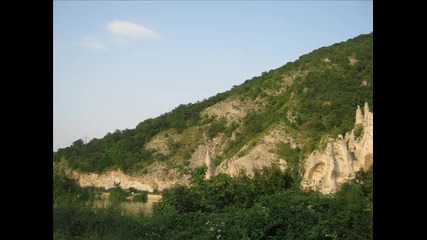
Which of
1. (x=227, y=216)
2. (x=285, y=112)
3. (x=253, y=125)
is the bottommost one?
(x=227, y=216)

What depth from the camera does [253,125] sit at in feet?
63.8

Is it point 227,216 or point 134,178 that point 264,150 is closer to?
point 134,178

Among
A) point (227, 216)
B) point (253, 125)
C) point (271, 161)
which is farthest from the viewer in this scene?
point (253, 125)

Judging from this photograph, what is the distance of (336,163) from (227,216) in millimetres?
3784

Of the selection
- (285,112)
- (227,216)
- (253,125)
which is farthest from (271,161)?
(227,216)

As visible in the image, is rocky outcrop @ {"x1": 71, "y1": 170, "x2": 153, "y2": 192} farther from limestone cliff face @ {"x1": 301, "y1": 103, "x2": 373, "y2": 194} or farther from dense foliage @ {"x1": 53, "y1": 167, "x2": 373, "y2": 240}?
dense foliage @ {"x1": 53, "y1": 167, "x2": 373, "y2": 240}

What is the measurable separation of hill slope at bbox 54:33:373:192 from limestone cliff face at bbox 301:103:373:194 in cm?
311

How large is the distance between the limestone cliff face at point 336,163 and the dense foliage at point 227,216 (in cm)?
98

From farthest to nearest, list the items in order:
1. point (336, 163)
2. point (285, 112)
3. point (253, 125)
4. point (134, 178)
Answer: point (253, 125) < point (285, 112) < point (134, 178) < point (336, 163)

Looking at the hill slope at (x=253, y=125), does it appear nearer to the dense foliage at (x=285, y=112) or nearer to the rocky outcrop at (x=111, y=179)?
the dense foliage at (x=285, y=112)

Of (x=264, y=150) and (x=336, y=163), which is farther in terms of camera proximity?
(x=264, y=150)
